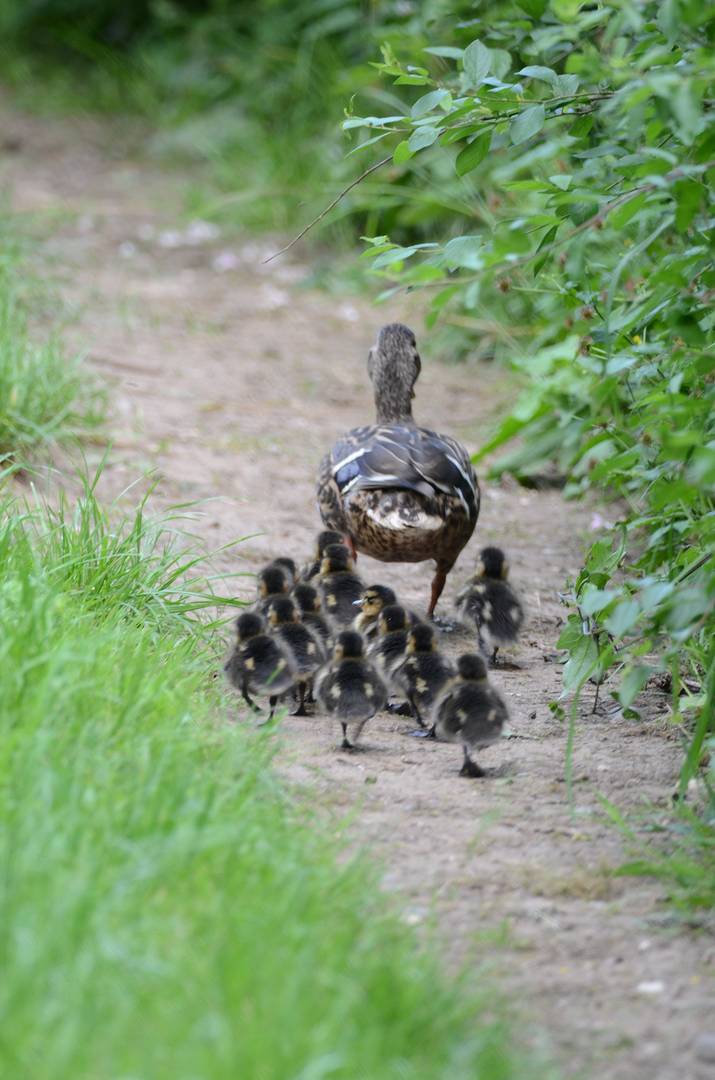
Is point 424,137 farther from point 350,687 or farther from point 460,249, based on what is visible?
point 350,687

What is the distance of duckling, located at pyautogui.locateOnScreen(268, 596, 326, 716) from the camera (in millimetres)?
4625

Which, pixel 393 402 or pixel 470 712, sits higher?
pixel 470 712

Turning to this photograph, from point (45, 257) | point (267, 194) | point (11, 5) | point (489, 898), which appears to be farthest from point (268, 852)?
point (11, 5)

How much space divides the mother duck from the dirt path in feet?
1.49

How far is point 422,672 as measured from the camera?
4699mm

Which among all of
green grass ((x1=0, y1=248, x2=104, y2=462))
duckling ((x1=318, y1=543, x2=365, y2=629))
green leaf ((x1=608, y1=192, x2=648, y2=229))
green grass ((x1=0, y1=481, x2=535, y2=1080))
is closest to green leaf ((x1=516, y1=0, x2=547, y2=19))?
green leaf ((x1=608, y1=192, x2=648, y2=229))

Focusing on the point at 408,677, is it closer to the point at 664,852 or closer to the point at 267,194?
the point at 664,852

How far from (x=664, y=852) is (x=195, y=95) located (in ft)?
40.2

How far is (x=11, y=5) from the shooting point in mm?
16625

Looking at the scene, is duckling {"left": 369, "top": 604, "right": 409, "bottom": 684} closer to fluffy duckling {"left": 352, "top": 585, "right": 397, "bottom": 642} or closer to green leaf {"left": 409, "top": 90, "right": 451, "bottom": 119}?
fluffy duckling {"left": 352, "top": 585, "right": 397, "bottom": 642}

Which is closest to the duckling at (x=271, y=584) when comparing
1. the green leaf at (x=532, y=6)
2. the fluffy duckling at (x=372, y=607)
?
the fluffy duckling at (x=372, y=607)

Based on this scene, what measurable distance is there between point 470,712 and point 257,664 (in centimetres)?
66

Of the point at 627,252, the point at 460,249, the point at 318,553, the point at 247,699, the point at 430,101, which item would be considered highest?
the point at 430,101

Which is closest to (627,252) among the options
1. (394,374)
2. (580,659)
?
(580,659)
